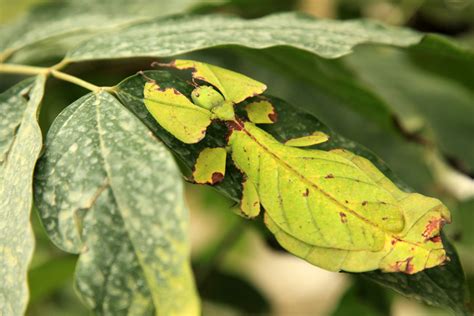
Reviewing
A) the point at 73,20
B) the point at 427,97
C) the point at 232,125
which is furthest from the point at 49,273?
the point at 427,97

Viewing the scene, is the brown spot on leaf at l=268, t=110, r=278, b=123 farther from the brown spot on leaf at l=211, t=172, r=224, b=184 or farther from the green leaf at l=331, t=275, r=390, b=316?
the green leaf at l=331, t=275, r=390, b=316

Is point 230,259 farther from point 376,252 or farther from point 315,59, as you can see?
point 376,252

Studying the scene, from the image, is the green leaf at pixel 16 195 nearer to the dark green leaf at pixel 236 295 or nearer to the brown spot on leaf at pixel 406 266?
the brown spot on leaf at pixel 406 266

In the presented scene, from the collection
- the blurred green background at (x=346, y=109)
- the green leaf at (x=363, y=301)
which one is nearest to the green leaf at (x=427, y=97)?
the blurred green background at (x=346, y=109)

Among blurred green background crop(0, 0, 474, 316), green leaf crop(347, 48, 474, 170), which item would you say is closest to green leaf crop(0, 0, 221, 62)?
blurred green background crop(0, 0, 474, 316)

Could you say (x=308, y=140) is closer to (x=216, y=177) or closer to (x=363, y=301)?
(x=216, y=177)

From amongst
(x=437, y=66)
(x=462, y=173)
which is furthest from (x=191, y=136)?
(x=437, y=66)
